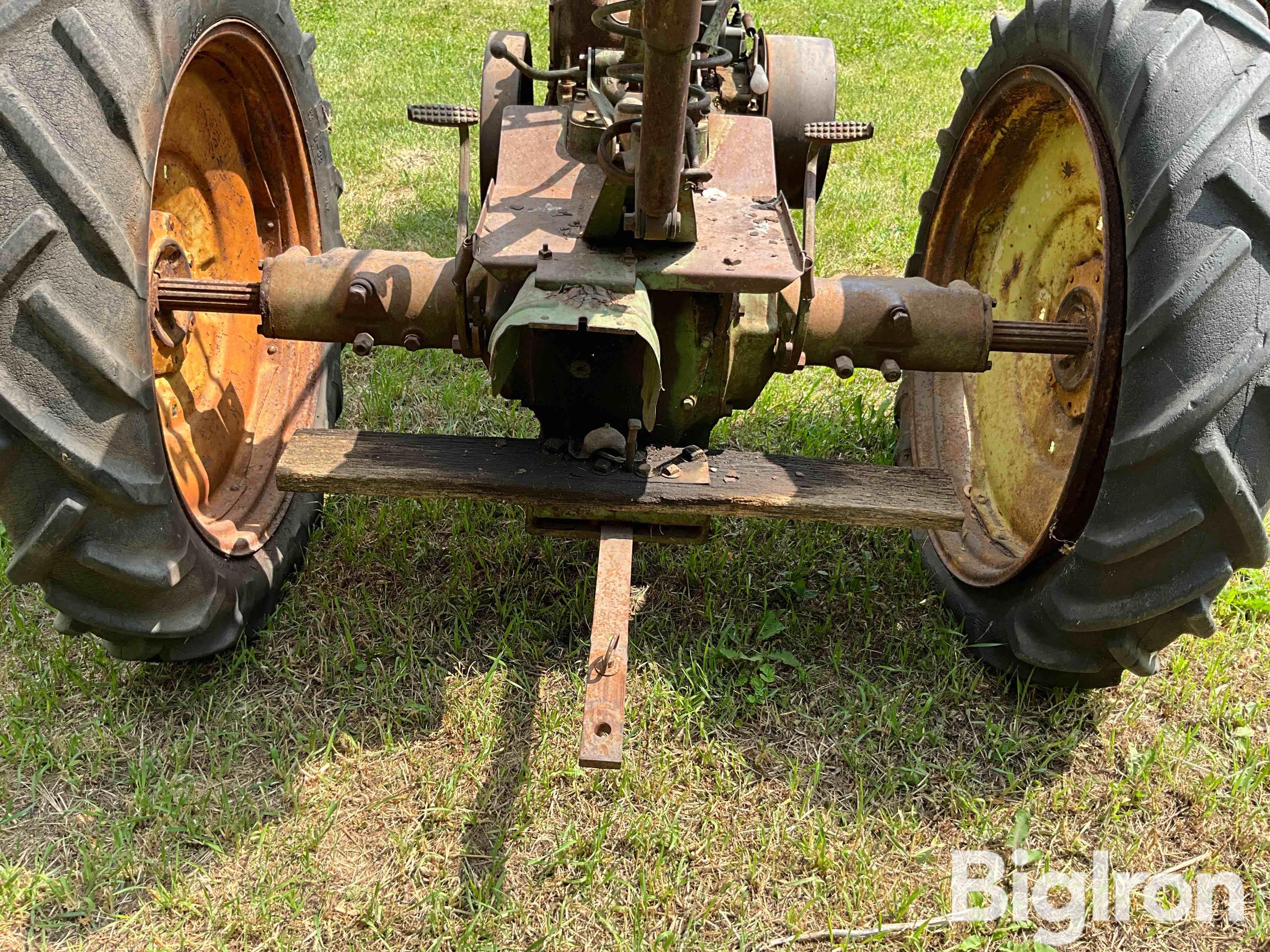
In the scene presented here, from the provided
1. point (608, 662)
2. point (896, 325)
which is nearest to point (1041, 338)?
point (896, 325)

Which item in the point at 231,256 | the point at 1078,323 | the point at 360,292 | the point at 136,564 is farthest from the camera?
the point at 231,256

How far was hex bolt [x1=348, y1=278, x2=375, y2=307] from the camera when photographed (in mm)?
2260

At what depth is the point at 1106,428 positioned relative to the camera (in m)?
2.10

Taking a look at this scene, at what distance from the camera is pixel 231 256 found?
2.78 m

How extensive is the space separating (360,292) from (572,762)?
3.99 ft

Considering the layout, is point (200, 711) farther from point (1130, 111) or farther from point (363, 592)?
point (1130, 111)

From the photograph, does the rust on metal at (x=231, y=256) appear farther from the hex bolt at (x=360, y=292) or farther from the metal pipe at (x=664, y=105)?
the metal pipe at (x=664, y=105)

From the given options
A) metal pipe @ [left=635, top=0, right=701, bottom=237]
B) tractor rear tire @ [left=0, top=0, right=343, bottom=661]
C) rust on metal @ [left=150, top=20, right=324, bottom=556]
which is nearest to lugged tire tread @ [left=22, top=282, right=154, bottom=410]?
tractor rear tire @ [left=0, top=0, right=343, bottom=661]

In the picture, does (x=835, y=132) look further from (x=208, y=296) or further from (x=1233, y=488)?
(x=208, y=296)

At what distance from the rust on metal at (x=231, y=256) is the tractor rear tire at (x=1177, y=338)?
198 centimetres

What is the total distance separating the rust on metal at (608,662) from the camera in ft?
5.33

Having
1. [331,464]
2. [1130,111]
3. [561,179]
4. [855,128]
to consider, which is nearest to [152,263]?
[331,464]

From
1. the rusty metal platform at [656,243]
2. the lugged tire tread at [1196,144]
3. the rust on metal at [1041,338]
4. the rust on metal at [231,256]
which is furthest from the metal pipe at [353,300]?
the lugged tire tread at [1196,144]

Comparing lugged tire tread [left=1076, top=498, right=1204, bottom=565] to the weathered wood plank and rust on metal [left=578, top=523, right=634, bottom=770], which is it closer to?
the weathered wood plank
